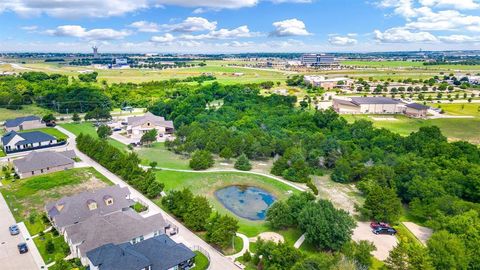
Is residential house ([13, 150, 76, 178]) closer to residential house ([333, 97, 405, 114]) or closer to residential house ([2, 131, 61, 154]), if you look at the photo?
residential house ([2, 131, 61, 154])

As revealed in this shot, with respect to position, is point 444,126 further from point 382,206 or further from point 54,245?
point 54,245

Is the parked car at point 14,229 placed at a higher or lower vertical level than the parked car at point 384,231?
higher

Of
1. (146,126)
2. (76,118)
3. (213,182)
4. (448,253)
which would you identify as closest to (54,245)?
(213,182)

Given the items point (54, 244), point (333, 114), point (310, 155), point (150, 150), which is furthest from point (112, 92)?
point (54, 244)

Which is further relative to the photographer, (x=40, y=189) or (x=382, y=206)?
(x=40, y=189)

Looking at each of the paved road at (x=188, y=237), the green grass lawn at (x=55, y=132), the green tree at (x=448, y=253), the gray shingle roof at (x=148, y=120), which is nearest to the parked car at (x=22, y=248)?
the paved road at (x=188, y=237)

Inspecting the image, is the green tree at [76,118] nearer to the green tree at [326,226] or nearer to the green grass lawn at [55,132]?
the green grass lawn at [55,132]

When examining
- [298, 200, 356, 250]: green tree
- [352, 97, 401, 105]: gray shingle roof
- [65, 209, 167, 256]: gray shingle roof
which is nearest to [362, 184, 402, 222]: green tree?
[298, 200, 356, 250]: green tree
